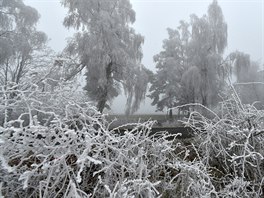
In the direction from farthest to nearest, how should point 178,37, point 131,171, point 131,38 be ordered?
point 178,37
point 131,38
point 131,171

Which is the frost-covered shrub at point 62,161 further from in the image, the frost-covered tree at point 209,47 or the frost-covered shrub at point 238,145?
the frost-covered tree at point 209,47

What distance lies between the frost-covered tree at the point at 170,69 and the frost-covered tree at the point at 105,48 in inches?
338

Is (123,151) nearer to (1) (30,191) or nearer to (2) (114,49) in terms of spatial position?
(1) (30,191)

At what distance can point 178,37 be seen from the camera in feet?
88.9

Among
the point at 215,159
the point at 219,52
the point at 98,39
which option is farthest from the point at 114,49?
the point at 215,159

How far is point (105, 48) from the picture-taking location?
13953 mm

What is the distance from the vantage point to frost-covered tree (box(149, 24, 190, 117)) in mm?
23750

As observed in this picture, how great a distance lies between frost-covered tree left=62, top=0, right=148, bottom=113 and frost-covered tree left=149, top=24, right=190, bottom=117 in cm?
858

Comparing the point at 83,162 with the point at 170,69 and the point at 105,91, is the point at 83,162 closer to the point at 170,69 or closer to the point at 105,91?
the point at 105,91

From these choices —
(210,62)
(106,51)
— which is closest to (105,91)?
(106,51)

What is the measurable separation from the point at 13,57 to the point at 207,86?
38.1ft

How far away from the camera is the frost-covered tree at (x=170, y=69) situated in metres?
23.8

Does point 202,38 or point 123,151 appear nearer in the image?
point 123,151

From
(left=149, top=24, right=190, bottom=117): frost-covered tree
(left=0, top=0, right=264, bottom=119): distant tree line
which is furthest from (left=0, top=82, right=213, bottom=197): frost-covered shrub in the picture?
(left=149, top=24, right=190, bottom=117): frost-covered tree
